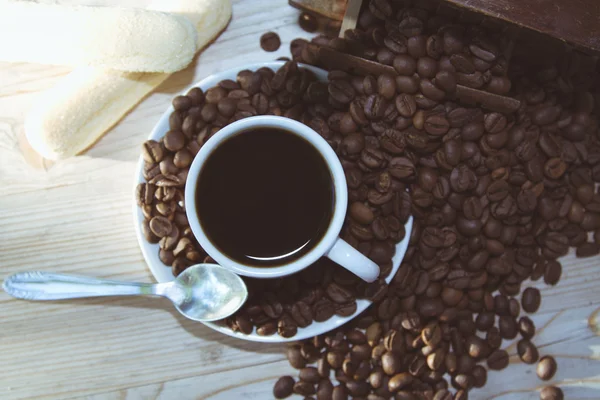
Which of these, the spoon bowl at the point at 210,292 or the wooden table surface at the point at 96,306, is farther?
the wooden table surface at the point at 96,306

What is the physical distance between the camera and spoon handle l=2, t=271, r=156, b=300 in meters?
1.44

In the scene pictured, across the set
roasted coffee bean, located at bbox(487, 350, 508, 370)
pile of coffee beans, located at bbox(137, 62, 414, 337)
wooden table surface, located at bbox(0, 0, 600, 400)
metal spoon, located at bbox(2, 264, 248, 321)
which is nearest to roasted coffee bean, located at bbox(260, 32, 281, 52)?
wooden table surface, located at bbox(0, 0, 600, 400)

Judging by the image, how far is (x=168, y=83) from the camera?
5.37 ft

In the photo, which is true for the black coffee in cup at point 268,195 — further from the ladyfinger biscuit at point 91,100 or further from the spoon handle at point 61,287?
the ladyfinger biscuit at point 91,100

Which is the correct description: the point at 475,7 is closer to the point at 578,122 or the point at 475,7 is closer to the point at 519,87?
the point at 519,87

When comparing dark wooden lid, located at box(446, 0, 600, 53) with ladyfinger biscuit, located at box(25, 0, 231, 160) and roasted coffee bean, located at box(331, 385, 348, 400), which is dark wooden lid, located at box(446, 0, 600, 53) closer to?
ladyfinger biscuit, located at box(25, 0, 231, 160)

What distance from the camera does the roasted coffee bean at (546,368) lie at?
1627mm

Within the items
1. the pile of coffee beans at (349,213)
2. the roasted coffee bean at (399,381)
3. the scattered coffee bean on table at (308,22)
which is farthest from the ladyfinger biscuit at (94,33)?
the roasted coffee bean at (399,381)

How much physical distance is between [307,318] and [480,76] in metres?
0.73

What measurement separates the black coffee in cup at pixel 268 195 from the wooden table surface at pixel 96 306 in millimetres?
417

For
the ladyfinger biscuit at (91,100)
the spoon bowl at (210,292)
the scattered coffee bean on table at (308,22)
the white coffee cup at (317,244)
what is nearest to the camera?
the white coffee cup at (317,244)

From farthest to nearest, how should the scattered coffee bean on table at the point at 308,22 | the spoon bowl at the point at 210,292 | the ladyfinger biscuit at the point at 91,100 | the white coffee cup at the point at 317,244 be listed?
the scattered coffee bean on table at the point at 308,22 < the ladyfinger biscuit at the point at 91,100 < the spoon bowl at the point at 210,292 < the white coffee cup at the point at 317,244

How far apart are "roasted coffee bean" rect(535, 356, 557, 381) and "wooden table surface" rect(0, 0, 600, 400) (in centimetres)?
6

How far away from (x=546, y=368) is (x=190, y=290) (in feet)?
3.30
